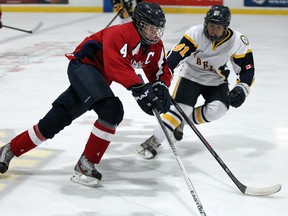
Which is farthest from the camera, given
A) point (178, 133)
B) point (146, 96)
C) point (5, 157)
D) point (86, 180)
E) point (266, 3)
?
point (266, 3)

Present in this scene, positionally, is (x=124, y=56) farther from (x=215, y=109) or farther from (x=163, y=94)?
(x=215, y=109)

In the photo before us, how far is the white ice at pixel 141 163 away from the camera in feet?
7.46

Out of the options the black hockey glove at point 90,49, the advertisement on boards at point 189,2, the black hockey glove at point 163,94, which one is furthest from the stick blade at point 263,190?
the advertisement on boards at point 189,2

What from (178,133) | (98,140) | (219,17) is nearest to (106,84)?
(98,140)

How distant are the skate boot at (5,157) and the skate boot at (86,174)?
30 centimetres

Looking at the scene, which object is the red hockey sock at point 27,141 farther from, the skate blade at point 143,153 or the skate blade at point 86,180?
the skate blade at point 143,153

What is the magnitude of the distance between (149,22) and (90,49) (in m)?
0.30

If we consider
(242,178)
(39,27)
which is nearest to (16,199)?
(242,178)

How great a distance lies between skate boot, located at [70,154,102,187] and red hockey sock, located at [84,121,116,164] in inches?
1.1

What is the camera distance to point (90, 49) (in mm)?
2498

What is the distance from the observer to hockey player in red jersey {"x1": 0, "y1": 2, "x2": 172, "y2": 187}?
2367 mm

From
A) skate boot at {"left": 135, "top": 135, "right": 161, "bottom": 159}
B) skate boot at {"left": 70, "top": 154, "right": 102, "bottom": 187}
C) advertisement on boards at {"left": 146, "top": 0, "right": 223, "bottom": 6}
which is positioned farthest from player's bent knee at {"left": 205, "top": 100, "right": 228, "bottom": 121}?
advertisement on boards at {"left": 146, "top": 0, "right": 223, "bottom": 6}

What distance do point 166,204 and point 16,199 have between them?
60 cm

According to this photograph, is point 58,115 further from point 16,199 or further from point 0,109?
point 0,109
